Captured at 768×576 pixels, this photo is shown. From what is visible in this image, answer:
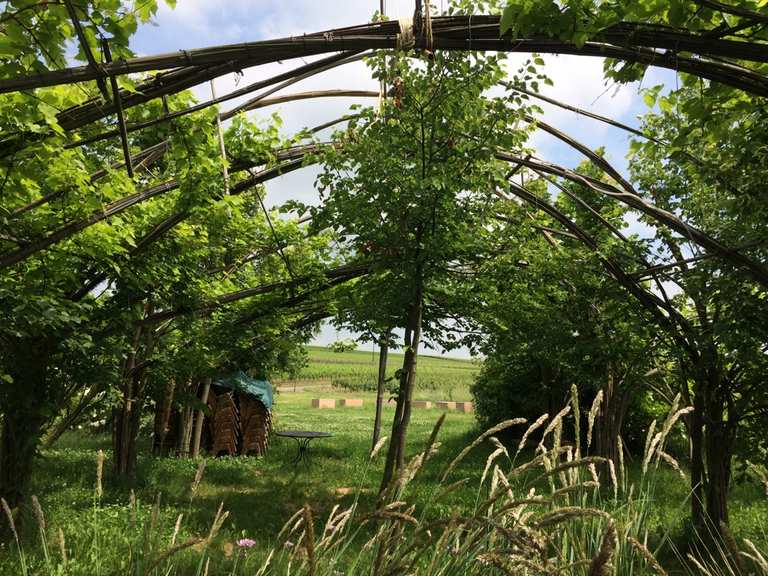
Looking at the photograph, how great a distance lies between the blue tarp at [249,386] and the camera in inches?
591

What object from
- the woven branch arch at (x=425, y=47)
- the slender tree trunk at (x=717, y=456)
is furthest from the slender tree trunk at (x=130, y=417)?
the slender tree trunk at (x=717, y=456)

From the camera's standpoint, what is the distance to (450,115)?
19.7 ft

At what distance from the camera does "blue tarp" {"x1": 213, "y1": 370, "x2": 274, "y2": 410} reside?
1502 cm

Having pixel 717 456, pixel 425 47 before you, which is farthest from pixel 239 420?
pixel 425 47

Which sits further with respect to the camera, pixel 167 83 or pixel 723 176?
pixel 723 176

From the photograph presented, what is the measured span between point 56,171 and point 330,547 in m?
3.95

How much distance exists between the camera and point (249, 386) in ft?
51.2

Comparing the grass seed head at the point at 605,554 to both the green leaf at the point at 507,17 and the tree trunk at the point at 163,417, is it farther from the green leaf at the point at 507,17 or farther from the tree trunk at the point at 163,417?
the tree trunk at the point at 163,417

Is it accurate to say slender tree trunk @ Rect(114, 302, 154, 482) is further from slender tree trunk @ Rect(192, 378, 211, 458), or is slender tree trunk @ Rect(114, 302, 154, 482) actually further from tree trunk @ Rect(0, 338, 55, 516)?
slender tree trunk @ Rect(192, 378, 211, 458)

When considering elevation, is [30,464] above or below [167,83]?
below

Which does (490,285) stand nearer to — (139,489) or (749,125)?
(749,125)

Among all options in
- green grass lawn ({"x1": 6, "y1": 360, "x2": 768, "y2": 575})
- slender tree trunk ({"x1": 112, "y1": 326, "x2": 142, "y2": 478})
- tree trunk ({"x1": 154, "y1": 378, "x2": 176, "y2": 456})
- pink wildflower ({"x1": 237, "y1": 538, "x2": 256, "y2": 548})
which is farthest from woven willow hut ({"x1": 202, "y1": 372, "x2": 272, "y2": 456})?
pink wildflower ({"x1": 237, "y1": 538, "x2": 256, "y2": 548})

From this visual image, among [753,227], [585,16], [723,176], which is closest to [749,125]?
[723,176]

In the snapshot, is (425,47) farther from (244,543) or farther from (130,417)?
(130,417)
